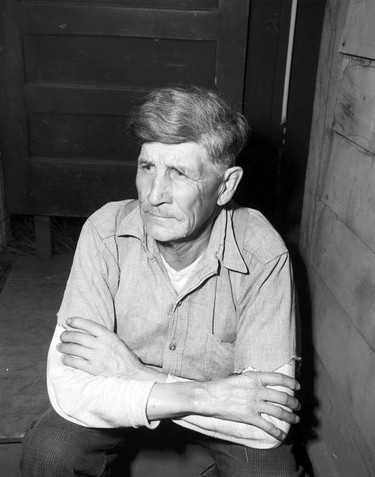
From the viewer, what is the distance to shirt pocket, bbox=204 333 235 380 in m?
1.90

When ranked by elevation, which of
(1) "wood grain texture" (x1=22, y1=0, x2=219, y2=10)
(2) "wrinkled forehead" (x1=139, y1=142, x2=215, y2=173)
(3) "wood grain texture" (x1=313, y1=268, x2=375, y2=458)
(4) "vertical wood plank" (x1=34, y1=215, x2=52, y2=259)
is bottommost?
(4) "vertical wood plank" (x1=34, y1=215, x2=52, y2=259)

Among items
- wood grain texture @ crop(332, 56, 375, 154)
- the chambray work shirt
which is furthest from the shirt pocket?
wood grain texture @ crop(332, 56, 375, 154)

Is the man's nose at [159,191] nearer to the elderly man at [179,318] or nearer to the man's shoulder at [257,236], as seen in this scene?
the elderly man at [179,318]

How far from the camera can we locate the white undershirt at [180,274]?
1.92m

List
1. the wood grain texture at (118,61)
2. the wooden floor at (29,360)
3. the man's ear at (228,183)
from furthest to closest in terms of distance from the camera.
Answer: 1. the wood grain texture at (118,61)
2. the wooden floor at (29,360)
3. the man's ear at (228,183)

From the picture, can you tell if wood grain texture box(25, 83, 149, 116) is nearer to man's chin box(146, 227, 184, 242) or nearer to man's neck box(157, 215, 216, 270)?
man's neck box(157, 215, 216, 270)

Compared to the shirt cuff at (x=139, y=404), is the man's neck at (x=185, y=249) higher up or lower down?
higher up

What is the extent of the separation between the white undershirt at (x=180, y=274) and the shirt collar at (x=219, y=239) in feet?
0.30

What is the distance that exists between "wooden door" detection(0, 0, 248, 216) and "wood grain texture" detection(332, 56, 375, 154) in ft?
4.27

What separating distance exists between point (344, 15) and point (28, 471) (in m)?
1.99

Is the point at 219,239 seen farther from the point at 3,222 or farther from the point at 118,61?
the point at 3,222

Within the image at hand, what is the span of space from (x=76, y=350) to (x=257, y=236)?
2.38 feet

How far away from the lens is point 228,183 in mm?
1840

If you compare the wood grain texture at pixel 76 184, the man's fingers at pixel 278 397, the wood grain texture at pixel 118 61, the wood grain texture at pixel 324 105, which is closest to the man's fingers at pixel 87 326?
the man's fingers at pixel 278 397
